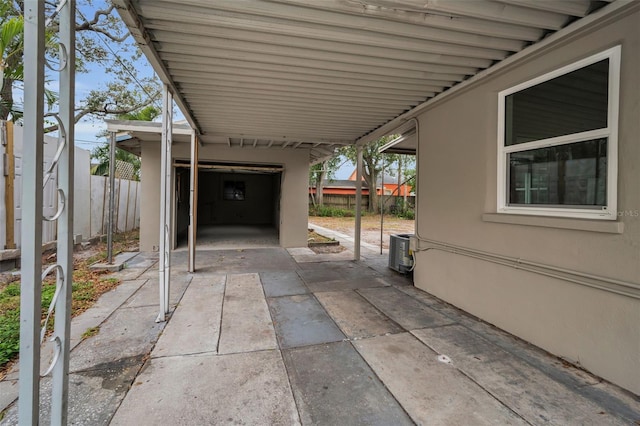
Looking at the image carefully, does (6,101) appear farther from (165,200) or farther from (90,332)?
Result: (90,332)

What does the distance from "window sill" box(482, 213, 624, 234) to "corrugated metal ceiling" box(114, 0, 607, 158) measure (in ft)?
5.15

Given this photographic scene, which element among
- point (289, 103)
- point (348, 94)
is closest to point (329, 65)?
point (348, 94)

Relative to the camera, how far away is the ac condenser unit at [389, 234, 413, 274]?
492cm

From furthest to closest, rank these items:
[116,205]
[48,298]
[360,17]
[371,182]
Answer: [371,182], [116,205], [48,298], [360,17]

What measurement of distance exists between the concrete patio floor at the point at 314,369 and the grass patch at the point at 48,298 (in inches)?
9.7

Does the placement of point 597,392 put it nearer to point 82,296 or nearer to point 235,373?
point 235,373

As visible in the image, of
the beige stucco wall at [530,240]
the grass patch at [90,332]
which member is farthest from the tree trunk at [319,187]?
the grass patch at [90,332]

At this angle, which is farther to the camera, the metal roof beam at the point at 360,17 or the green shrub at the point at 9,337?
the green shrub at the point at 9,337

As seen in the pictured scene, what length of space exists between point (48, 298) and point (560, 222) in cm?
558

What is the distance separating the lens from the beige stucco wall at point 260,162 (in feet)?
23.0

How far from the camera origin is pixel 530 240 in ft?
8.91

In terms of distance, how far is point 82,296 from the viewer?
3811mm

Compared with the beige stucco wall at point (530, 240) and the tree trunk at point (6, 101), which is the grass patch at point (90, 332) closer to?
the beige stucco wall at point (530, 240)

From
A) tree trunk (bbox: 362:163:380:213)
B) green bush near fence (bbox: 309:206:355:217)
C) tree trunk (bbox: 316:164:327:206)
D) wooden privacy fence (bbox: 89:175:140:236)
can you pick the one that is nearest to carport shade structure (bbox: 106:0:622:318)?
wooden privacy fence (bbox: 89:175:140:236)
